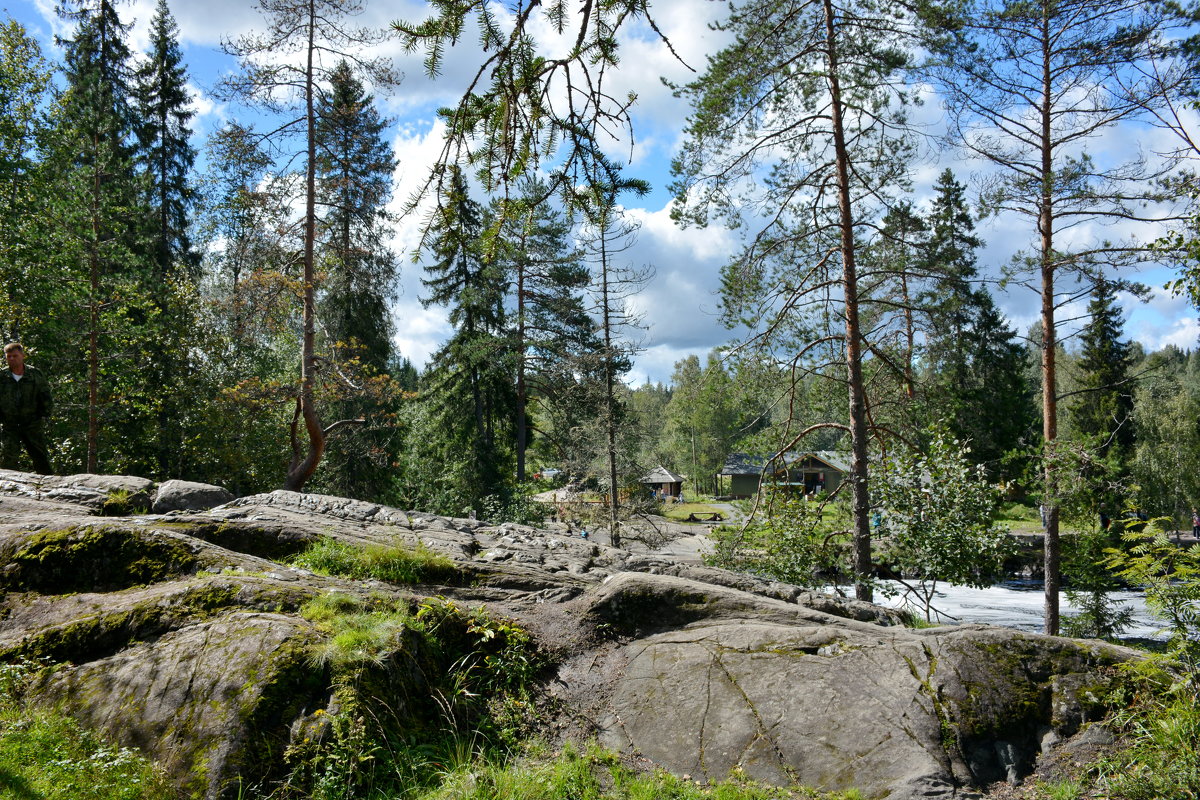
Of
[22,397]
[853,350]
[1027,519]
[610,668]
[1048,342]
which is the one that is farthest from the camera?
[1027,519]

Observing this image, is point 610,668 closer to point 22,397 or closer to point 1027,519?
point 22,397

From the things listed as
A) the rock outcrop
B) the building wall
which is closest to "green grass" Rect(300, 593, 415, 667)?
the rock outcrop

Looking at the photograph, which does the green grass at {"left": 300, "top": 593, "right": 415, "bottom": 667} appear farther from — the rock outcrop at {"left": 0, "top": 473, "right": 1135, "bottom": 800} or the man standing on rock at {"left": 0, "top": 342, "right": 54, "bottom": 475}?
the man standing on rock at {"left": 0, "top": 342, "right": 54, "bottom": 475}

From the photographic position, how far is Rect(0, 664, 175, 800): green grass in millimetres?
3283

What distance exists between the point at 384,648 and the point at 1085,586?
1220cm

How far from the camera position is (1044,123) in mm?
12672

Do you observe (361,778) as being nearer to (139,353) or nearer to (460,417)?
(139,353)

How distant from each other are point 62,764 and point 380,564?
2.88 meters

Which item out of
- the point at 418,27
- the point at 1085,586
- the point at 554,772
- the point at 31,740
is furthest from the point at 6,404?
the point at 1085,586

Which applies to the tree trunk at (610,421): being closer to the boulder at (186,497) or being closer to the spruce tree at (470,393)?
the spruce tree at (470,393)

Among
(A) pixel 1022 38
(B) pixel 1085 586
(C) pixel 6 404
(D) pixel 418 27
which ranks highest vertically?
(A) pixel 1022 38

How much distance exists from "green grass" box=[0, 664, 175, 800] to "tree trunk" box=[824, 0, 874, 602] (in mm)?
8365

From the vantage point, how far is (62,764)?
3.42 m

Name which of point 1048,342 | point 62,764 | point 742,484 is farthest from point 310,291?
point 742,484
